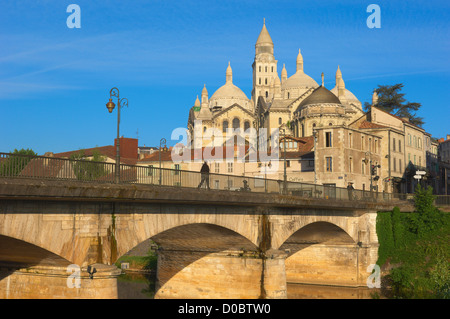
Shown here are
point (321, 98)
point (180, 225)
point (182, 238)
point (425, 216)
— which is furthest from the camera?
point (321, 98)

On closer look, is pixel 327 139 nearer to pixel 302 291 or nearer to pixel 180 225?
pixel 302 291

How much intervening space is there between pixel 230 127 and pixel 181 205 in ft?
331

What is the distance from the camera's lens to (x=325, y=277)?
42719mm

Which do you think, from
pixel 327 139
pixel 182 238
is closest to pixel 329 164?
pixel 327 139

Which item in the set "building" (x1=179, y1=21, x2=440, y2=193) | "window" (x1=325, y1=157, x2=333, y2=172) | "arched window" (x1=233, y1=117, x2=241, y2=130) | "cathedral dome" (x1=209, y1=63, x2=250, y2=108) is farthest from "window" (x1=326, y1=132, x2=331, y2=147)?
"cathedral dome" (x1=209, y1=63, x2=250, y2=108)

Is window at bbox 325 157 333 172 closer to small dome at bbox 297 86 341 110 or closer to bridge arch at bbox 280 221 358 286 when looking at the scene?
bridge arch at bbox 280 221 358 286

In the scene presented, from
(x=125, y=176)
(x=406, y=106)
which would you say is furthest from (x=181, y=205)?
(x=406, y=106)

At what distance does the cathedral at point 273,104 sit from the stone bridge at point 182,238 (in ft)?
124

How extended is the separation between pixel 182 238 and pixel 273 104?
83.6 m

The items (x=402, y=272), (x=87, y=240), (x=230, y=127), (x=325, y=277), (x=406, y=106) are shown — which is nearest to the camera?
(x=87, y=240)

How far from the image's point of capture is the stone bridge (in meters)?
16.7

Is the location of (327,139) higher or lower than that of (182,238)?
higher

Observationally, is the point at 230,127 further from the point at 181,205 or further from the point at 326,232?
the point at 181,205

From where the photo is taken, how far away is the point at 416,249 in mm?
44781
